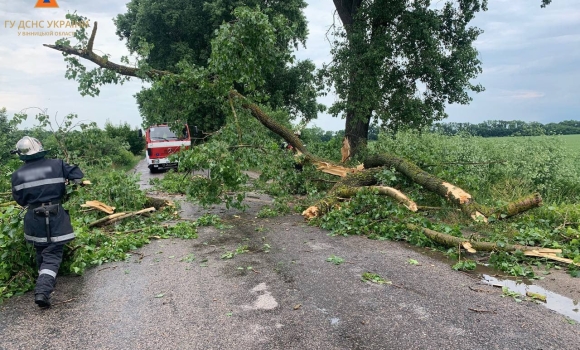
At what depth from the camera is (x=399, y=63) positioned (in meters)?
11.5

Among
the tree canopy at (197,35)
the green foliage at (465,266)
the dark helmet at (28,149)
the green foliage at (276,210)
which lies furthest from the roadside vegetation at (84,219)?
the tree canopy at (197,35)

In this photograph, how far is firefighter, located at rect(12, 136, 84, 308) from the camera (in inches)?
161

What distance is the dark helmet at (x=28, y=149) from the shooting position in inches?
161

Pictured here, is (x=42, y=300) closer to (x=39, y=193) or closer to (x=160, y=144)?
(x=39, y=193)

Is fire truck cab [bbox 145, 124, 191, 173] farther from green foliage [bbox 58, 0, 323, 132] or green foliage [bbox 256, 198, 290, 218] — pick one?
green foliage [bbox 256, 198, 290, 218]

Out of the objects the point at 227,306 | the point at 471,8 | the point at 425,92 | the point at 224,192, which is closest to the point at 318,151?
the point at 425,92

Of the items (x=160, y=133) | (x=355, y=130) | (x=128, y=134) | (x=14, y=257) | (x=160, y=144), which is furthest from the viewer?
(x=128, y=134)

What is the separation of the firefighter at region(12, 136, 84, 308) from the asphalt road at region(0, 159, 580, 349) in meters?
0.49

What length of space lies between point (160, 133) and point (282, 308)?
14731mm

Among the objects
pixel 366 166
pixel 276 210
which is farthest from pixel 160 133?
pixel 366 166

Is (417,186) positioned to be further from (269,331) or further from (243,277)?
(269,331)

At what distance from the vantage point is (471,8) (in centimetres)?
1193

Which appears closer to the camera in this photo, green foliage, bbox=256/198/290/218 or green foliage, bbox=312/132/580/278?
green foliage, bbox=312/132/580/278

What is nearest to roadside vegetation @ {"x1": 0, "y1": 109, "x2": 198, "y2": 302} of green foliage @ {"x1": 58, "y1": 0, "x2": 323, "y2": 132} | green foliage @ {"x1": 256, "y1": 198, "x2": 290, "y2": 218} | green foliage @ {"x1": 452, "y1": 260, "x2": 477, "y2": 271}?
green foliage @ {"x1": 256, "y1": 198, "x2": 290, "y2": 218}
